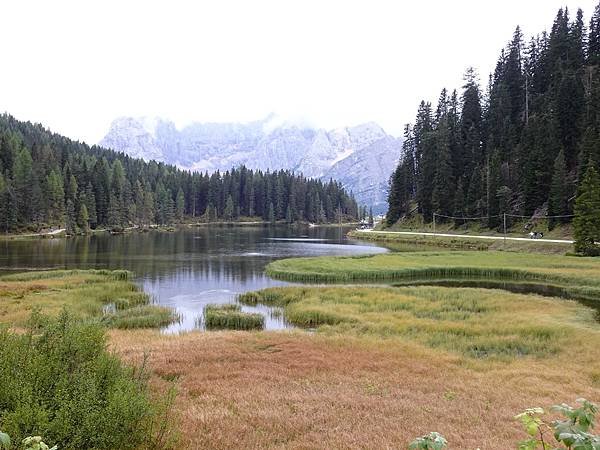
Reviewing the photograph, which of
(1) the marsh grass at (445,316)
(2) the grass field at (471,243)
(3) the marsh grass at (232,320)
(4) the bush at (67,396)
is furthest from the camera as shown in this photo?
(2) the grass field at (471,243)

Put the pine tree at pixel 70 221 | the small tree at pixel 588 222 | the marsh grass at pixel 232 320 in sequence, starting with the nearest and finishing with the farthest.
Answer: the marsh grass at pixel 232 320 → the small tree at pixel 588 222 → the pine tree at pixel 70 221

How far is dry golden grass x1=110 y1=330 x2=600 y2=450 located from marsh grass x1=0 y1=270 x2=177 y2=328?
811 cm

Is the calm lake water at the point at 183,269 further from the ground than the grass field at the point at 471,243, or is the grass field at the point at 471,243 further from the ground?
the grass field at the point at 471,243

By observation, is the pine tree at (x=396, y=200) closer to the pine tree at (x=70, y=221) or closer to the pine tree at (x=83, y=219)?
the pine tree at (x=83, y=219)

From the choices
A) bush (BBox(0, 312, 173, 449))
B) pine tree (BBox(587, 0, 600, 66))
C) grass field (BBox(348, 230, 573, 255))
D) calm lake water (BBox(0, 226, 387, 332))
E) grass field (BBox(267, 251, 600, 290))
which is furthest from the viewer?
pine tree (BBox(587, 0, 600, 66))

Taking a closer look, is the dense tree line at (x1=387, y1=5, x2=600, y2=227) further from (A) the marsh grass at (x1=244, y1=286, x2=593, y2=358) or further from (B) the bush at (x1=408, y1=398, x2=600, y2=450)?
(B) the bush at (x1=408, y1=398, x2=600, y2=450)

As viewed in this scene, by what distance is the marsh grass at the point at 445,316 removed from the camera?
24.4m

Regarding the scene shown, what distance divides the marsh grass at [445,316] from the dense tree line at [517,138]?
61417 mm

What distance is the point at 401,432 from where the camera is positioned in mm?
11031

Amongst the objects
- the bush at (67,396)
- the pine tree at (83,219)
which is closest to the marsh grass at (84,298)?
the bush at (67,396)

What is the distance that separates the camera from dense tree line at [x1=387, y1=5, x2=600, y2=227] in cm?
9656

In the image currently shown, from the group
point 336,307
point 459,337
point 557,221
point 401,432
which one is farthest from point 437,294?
point 557,221

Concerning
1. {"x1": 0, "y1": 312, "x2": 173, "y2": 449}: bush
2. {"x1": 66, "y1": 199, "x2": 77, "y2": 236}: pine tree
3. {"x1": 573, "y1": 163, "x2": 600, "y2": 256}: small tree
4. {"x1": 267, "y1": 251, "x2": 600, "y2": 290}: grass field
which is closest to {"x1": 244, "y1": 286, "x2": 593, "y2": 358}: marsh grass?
{"x1": 267, "y1": 251, "x2": 600, "y2": 290}: grass field

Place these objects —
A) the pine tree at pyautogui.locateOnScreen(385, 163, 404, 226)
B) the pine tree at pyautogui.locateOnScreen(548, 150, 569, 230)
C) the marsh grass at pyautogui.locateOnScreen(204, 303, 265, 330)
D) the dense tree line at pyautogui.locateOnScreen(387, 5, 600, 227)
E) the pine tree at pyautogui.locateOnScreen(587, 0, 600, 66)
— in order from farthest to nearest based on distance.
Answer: the pine tree at pyautogui.locateOnScreen(385, 163, 404, 226), the pine tree at pyautogui.locateOnScreen(587, 0, 600, 66), the dense tree line at pyautogui.locateOnScreen(387, 5, 600, 227), the pine tree at pyautogui.locateOnScreen(548, 150, 569, 230), the marsh grass at pyautogui.locateOnScreen(204, 303, 265, 330)
